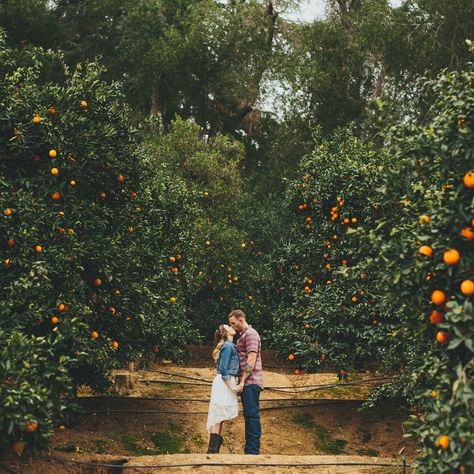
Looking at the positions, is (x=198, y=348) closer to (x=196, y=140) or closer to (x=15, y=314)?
(x=196, y=140)

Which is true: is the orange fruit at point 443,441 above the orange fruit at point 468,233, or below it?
below

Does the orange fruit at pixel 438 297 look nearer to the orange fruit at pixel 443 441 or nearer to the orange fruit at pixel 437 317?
the orange fruit at pixel 437 317

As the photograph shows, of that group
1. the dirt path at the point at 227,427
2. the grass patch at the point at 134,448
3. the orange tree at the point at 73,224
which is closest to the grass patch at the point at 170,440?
the dirt path at the point at 227,427

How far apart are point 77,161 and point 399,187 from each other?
4.16 meters

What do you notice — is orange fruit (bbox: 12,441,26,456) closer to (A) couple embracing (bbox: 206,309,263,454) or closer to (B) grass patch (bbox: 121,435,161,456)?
(A) couple embracing (bbox: 206,309,263,454)

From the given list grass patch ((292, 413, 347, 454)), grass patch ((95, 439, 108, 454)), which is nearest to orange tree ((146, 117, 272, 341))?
grass patch ((292, 413, 347, 454))

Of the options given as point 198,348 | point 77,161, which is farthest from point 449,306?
point 198,348

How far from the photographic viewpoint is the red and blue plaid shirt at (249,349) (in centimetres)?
844

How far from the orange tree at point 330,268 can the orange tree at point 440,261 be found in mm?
4442

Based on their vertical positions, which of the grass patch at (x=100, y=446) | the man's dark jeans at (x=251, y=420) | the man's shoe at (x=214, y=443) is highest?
the man's dark jeans at (x=251, y=420)

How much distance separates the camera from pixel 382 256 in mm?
5199

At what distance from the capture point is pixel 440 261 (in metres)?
4.95

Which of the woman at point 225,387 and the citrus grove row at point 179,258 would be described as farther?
the woman at point 225,387

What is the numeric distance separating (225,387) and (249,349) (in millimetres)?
559
